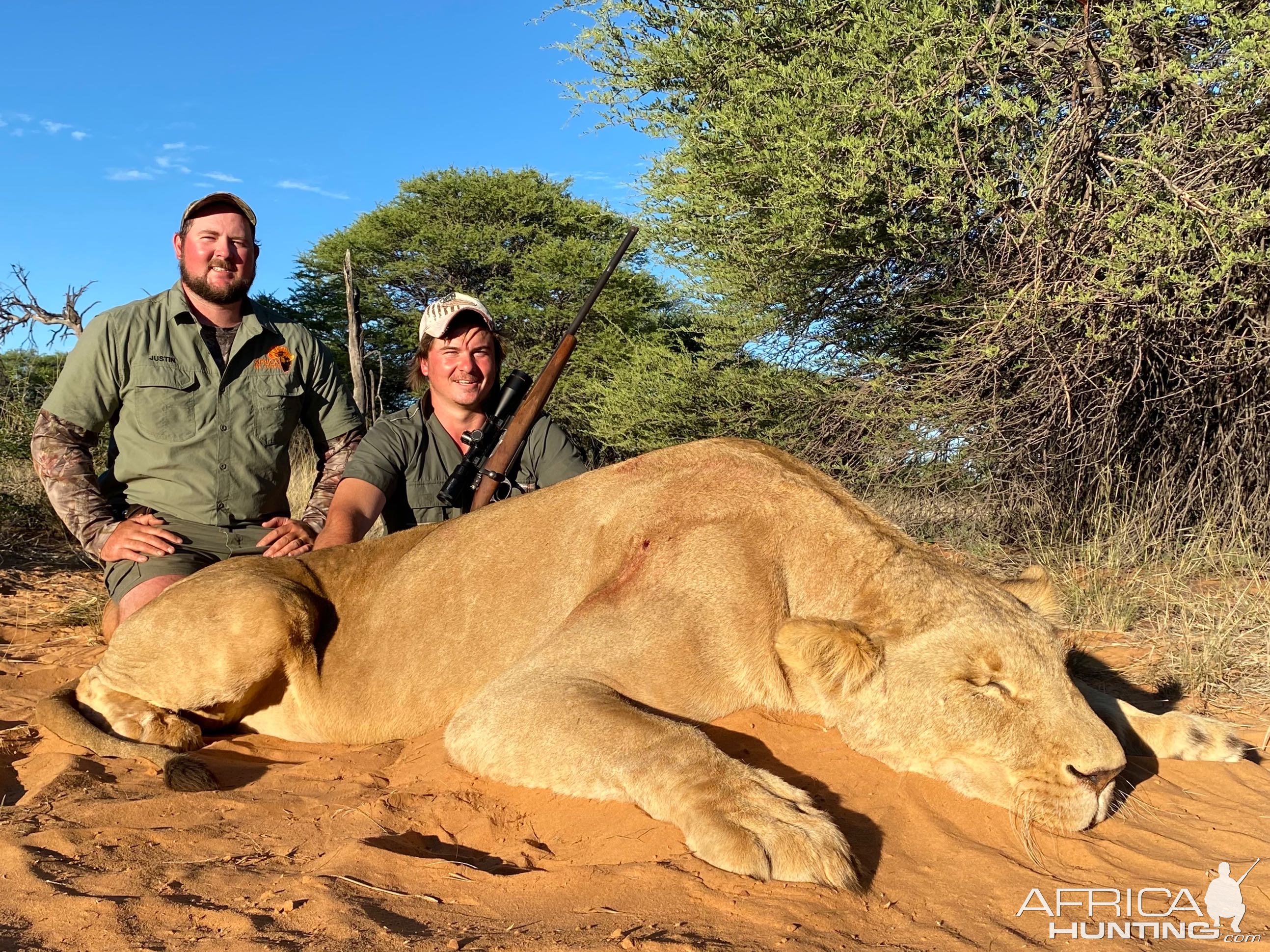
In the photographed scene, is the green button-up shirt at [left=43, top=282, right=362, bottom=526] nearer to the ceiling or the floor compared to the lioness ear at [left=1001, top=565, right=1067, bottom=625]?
nearer to the ceiling

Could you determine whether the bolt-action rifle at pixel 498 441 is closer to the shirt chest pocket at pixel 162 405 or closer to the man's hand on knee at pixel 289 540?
the man's hand on knee at pixel 289 540

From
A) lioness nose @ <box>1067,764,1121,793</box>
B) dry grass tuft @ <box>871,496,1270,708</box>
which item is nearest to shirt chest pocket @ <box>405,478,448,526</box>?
dry grass tuft @ <box>871,496,1270,708</box>

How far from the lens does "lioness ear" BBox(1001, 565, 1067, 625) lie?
12.3 feet

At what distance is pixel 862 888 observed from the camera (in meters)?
2.55

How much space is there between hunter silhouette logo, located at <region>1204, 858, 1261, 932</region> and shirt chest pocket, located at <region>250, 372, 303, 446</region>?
194 inches

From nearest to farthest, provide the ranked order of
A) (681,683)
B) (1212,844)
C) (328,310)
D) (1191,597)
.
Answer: (1212,844) → (681,683) → (1191,597) → (328,310)

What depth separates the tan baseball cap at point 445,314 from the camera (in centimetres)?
638

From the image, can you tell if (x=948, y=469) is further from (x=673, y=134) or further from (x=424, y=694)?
(x=424, y=694)

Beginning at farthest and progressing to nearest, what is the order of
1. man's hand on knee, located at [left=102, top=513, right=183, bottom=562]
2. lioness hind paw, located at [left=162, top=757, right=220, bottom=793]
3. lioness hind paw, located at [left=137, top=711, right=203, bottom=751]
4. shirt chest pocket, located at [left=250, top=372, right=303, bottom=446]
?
1. shirt chest pocket, located at [left=250, top=372, right=303, bottom=446]
2. man's hand on knee, located at [left=102, top=513, right=183, bottom=562]
3. lioness hind paw, located at [left=137, top=711, right=203, bottom=751]
4. lioness hind paw, located at [left=162, top=757, right=220, bottom=793]

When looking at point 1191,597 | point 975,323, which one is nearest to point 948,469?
point 975,323

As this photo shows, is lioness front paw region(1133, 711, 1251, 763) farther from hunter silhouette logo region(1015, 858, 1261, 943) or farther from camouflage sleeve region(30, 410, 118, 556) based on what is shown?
camouflage sleeve region(30, 410, 118, 556)

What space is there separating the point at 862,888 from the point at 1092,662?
319cm

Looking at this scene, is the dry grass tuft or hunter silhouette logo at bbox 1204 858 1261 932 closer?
hunter silhouette logo at bbox 1204 858 1261 932

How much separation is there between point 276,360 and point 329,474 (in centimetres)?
74
